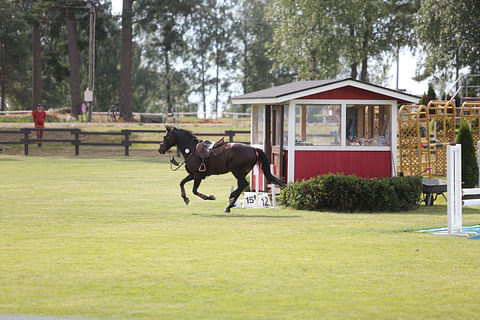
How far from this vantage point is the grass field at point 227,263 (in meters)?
7.62

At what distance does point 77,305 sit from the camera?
7633mm

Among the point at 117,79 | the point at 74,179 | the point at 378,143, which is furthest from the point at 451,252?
the point at 117,79

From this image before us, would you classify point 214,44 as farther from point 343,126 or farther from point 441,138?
point 343,126

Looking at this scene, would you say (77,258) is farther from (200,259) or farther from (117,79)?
(117,79)

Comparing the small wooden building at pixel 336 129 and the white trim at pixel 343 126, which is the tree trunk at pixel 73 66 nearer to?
the small wooden building at pixel 336 129

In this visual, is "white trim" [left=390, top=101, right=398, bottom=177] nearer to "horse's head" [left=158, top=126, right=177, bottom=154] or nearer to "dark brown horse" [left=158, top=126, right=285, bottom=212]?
"dark brown horse" [left=158, top=126, right=285, bottom=212]

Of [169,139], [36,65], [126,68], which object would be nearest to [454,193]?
[169,139]

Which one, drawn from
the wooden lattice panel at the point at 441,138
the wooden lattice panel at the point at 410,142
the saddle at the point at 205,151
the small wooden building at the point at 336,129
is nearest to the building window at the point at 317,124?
the small wooden building at the point at 336,129

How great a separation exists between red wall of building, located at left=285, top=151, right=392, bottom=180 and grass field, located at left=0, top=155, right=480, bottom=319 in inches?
72.1

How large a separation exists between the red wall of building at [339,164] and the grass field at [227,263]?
6.01 ft

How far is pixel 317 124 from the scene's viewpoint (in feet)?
60.1

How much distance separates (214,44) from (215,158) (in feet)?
227

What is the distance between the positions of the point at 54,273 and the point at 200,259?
76.7 inches

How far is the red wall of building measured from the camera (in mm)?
18172
